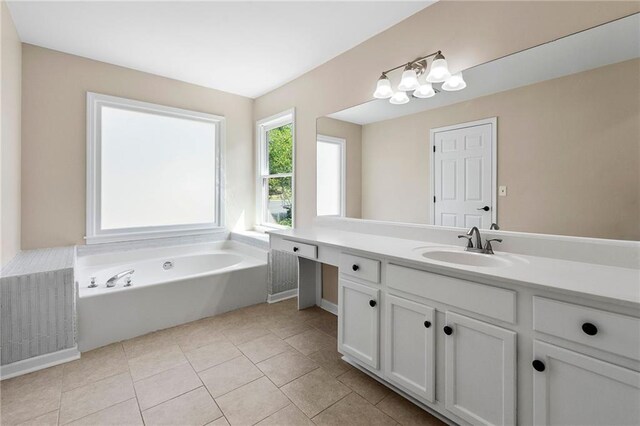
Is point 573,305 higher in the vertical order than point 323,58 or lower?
lower

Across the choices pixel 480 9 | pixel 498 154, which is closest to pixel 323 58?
pixel 480 9

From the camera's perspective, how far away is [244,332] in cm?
239

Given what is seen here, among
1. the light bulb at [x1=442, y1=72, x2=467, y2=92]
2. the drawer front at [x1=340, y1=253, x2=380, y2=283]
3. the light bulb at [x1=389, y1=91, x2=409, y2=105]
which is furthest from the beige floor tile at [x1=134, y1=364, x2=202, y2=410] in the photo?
the light bulb at [x1=442, y1=72, x2=467, y2=92]

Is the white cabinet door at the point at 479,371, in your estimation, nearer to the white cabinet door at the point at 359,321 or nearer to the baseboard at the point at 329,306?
the white cabinet door at the point at 359,321

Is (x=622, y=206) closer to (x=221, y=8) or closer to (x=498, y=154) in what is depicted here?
(x=498, y=154)

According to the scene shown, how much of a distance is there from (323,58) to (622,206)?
240cm

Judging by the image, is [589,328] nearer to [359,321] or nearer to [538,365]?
[538,365]

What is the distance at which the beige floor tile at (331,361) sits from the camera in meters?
1.87

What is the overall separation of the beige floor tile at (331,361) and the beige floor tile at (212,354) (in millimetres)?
559

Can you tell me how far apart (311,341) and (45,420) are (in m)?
A: 1.53

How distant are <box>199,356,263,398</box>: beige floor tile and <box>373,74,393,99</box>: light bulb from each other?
209 centimetres

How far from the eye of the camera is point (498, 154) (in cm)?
161

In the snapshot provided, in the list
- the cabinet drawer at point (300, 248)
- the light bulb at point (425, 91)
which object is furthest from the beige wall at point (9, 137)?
the light bulb at point (425, 91)

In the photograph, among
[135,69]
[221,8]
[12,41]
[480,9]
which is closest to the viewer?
[480,9]
